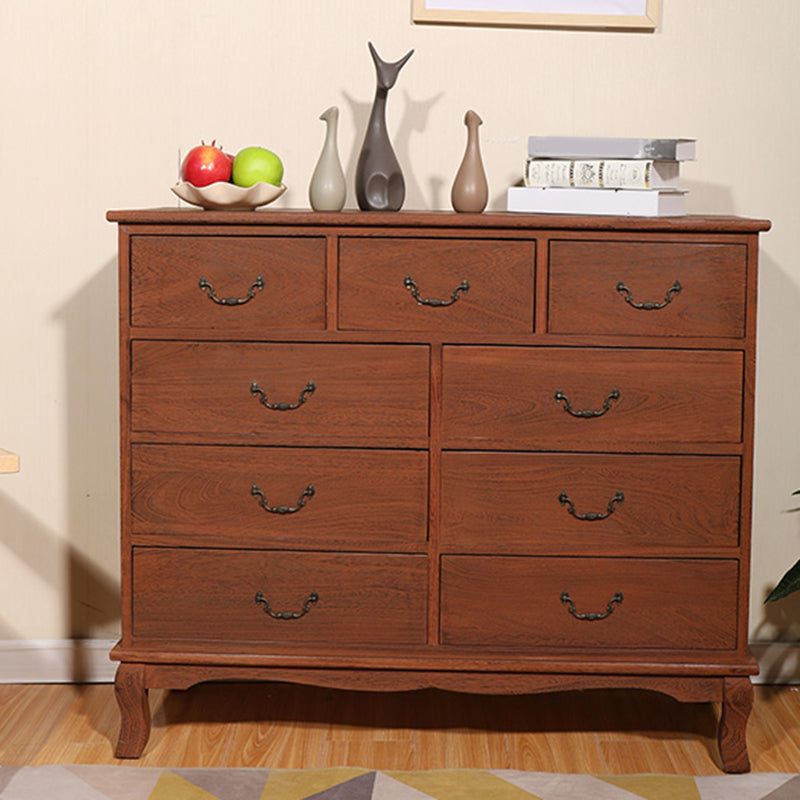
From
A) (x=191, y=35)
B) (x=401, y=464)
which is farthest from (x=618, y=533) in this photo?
(x=191, y=35)

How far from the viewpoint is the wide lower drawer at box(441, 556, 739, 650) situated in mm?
2152

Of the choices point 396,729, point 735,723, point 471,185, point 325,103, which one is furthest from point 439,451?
point 325,103

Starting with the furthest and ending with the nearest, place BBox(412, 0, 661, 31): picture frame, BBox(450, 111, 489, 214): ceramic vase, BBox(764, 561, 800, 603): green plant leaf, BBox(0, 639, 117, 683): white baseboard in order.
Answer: BBox(0, 639, 117, 683): white baseboard → BBox(412, 0, 661, 31): picture frame → BBox(764, 561, 800, 603): green plant leaf → BBox(450, 111, 489, 214): ceramic vase

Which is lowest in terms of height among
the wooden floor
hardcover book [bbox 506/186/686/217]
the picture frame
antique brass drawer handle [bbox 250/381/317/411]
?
the wooden floor

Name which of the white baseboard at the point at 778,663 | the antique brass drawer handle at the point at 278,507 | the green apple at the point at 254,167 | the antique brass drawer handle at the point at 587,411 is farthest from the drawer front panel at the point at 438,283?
the white baseboard at the point at 778,663

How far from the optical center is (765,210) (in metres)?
2.59

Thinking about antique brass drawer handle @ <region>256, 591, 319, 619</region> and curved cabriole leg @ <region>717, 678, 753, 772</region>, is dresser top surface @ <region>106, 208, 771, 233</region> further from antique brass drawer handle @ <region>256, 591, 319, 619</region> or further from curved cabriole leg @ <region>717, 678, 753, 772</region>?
curved cabriole leg @ <region>717, 678, 753, 772</region>

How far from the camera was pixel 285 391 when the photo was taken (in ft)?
7.01

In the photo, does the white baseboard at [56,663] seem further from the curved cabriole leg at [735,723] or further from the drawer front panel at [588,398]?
the curved cabriole leg at [735,723]

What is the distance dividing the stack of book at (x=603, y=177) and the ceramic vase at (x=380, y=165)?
0.77 ft

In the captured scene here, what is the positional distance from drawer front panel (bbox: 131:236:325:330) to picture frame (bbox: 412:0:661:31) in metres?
0.75

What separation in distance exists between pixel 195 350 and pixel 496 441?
581 millimetres

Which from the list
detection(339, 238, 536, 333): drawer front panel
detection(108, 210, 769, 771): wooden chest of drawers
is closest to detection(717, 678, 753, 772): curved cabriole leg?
detection(108, 210, 769, 771): wooden chest of drawers

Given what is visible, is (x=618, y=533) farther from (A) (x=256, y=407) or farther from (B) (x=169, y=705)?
(B) (x=169, y=705)
